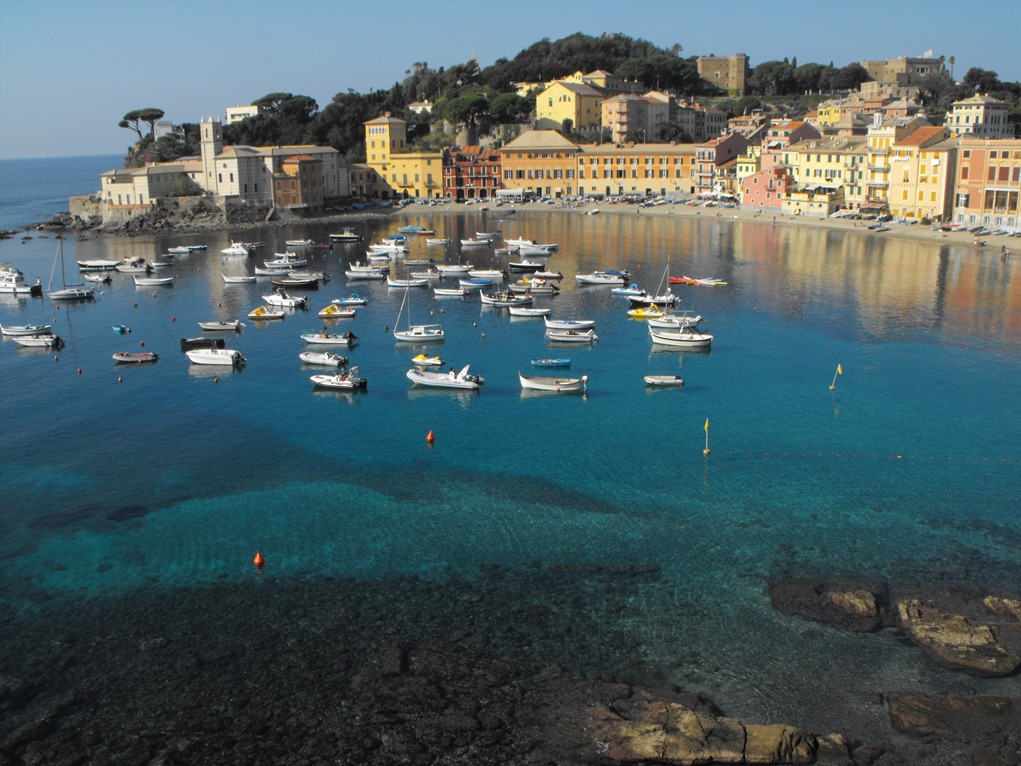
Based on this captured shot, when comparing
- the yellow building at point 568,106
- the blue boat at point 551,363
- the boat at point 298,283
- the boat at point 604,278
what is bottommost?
the blue boat at point 551,363

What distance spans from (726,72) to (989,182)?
100733 millimetres

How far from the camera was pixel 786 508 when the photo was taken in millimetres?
27906

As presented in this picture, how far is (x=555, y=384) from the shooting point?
3938cm

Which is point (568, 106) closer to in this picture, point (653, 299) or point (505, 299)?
point (505, 299)

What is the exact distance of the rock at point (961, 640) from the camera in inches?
777

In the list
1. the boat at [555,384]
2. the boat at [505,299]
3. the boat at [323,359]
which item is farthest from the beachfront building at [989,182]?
the boat at [323,359]

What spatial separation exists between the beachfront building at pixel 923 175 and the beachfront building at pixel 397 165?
57305 mm

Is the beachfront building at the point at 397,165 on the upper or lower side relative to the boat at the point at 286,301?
upper

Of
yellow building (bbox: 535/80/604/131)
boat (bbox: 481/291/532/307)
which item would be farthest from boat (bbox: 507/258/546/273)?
yellow building (bbox: 535/80/604/131)

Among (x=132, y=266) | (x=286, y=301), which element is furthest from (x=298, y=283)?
(x=132, y=266)

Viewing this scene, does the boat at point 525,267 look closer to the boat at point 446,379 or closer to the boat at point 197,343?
the boat at point 197,343

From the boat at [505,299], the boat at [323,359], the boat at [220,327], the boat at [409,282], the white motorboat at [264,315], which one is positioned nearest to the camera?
the boat at [323,359]

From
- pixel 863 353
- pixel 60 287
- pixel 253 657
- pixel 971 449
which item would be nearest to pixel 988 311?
pixel 863 353

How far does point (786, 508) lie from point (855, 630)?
703 centimetres
